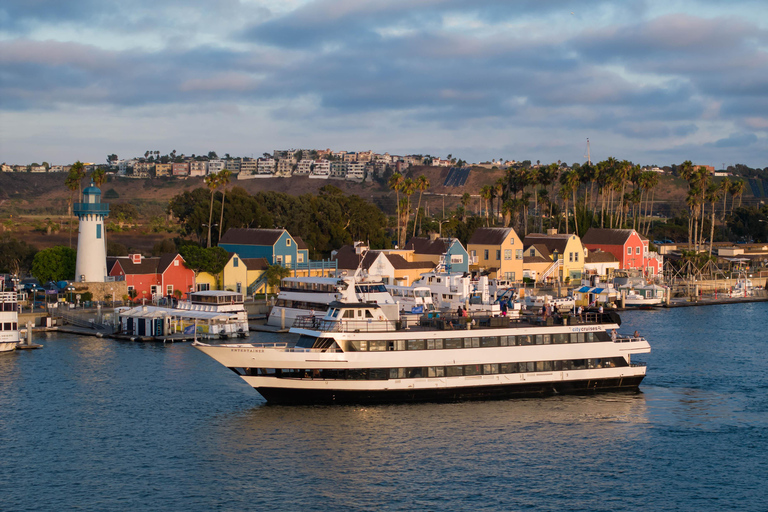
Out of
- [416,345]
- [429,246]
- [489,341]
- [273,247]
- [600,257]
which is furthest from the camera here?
[600,257]

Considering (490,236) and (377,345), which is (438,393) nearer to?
(377,345)

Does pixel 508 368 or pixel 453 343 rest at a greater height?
pixel 453 343

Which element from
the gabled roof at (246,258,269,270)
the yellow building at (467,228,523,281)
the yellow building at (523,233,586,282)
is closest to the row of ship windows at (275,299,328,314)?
the gabled roof at (246,258,269,270)

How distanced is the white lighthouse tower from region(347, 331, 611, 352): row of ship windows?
42.1 metres

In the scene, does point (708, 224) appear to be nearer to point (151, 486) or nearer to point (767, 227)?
point (767, 227)

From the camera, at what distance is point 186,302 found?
70.3m

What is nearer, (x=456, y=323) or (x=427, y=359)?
(x=427, y=359)

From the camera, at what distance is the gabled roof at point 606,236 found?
109312 millimetres

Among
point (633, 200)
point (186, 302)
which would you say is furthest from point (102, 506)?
point (633, 200)

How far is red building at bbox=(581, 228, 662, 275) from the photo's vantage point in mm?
108500

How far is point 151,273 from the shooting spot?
78.9 metres

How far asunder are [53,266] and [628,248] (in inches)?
2658

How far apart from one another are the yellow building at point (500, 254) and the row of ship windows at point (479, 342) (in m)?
52.0

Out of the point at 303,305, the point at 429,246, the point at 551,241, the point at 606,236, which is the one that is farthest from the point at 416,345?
the point at 606,236
